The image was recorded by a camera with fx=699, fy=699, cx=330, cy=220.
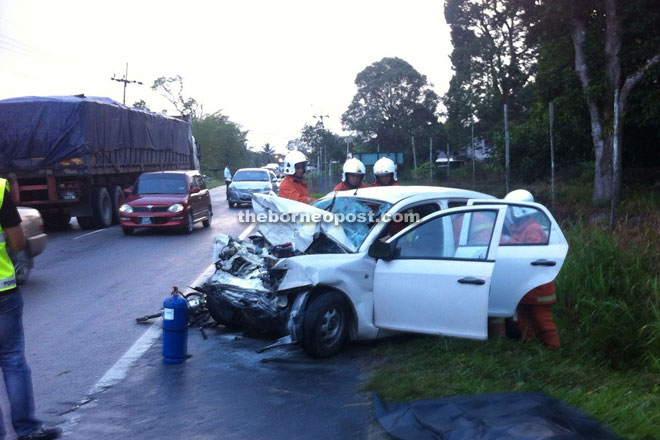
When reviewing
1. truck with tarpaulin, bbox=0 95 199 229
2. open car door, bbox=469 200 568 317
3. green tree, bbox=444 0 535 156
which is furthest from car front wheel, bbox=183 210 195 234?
green tree, bbox=444 0 535 156

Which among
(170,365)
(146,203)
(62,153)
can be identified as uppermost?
(62,153)

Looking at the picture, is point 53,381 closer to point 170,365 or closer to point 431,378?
point 170,365

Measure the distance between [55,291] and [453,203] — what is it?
598 centimetres

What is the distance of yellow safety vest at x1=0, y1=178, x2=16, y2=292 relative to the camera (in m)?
4.33

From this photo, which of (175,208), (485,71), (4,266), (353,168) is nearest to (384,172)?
(353,168)

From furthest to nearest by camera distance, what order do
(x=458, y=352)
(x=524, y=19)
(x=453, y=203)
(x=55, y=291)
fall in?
1. (x=524, y=19)
2. (x=55, y=291)
3. (x=453, y=203)
4. (x=458, y=352)

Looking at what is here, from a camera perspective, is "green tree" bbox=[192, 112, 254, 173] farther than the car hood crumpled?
Yes

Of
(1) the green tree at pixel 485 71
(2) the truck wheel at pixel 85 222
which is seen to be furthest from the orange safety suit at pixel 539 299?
(1) the green tree at pixel 485 71

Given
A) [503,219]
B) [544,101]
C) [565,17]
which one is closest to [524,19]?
[565,17]

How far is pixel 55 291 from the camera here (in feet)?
33.0

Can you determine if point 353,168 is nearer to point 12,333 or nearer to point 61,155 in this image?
point 12,333

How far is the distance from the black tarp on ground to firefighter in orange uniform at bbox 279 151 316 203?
Result: 15.9ft

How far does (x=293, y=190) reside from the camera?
968cm

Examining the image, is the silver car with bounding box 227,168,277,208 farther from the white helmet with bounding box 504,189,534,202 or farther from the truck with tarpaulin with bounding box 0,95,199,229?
the white helmet with bounding box 504,189,534,202
